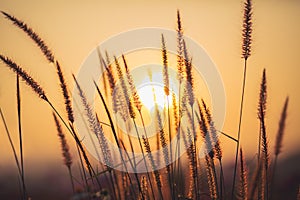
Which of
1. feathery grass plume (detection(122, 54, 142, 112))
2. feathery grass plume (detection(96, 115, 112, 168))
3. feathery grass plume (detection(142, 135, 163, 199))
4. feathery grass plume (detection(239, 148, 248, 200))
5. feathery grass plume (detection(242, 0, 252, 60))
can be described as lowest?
feathery grass plume (detection(239, 148, 248, 200))

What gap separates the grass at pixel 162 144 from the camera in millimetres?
1537

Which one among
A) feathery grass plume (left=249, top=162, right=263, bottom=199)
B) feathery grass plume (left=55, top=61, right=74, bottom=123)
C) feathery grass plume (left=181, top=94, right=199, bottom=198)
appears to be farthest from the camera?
feathery grass plume (left=249, top=162, right=263, bottom=199)

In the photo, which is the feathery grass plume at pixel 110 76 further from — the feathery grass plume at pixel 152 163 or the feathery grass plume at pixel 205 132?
the feathery grass plume at pixel 205 132

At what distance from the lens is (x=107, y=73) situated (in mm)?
1593

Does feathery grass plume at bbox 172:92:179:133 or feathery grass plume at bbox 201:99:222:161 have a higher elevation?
feathery grass plume at bbox 172:92:179:133

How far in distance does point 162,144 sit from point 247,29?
2.10ft

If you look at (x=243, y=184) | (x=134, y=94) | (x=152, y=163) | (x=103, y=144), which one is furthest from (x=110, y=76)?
(x=243, y=184)

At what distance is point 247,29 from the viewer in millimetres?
1765

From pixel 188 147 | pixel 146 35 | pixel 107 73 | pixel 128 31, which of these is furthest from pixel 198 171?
pixel 128 31

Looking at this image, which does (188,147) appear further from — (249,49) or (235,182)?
(249,49)

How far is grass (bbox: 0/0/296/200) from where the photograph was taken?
1.54 m

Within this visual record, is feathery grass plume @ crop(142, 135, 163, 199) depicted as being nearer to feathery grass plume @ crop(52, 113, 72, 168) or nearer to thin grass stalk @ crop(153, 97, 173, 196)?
thin grass stalk @ crop(153, 97, 173, 196)

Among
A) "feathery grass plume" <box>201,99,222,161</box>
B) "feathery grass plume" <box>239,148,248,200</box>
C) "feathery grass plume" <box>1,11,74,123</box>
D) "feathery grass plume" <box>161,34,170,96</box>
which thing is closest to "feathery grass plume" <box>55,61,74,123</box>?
"feathery grass plume" <box>1,11,74,123</box>

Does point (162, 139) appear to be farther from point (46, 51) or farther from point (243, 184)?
point (46, 51)
